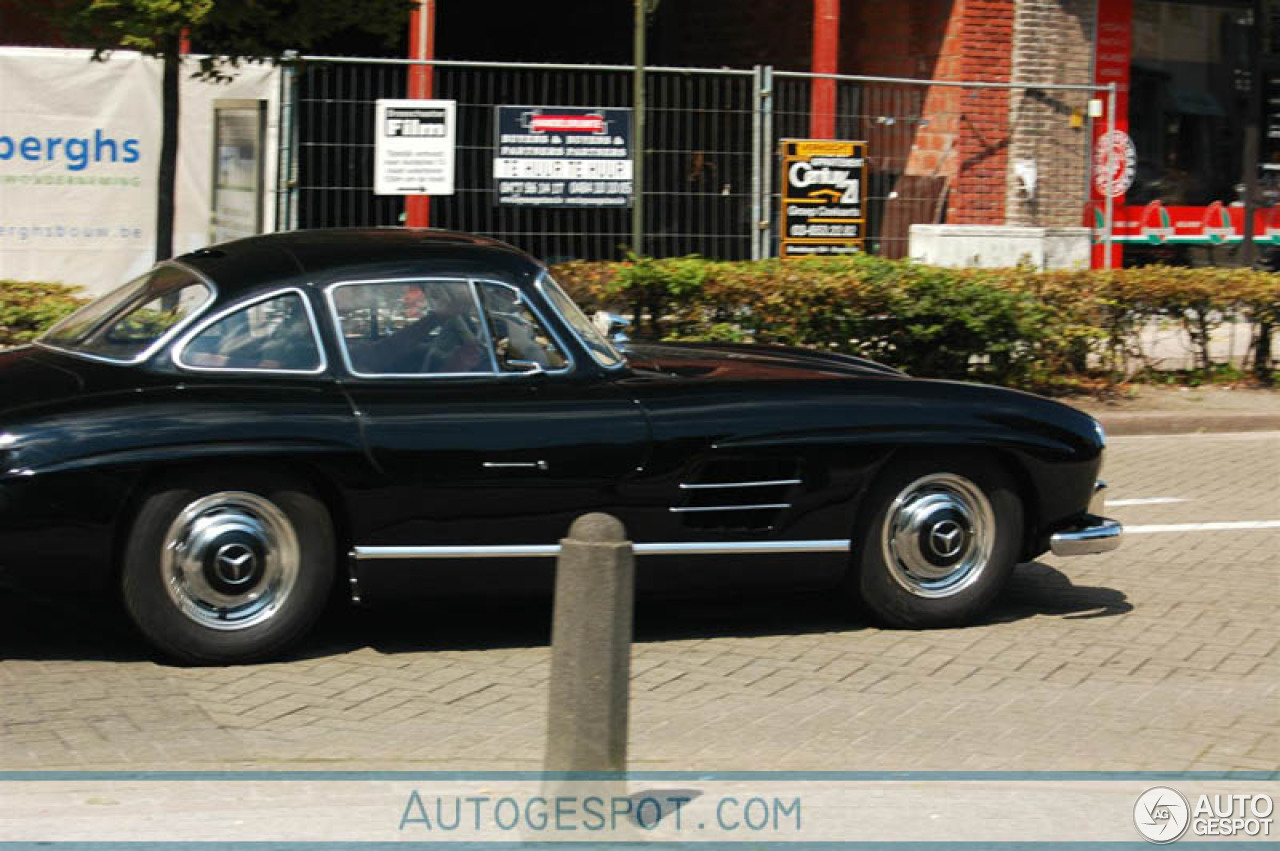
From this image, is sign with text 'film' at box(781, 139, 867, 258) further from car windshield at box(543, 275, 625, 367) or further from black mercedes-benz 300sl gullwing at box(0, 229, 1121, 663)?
car windshield at box(543, 275, 625, 367)

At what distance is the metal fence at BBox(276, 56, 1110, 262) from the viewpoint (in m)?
12.3

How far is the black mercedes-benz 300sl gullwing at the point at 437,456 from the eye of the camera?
5414 mm

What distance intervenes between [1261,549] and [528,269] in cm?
414

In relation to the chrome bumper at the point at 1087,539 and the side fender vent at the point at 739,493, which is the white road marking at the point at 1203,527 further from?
the side fender vent at the point at 739,493

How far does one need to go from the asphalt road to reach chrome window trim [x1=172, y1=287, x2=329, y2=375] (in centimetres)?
92

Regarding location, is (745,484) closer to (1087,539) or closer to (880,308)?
(1087,539)

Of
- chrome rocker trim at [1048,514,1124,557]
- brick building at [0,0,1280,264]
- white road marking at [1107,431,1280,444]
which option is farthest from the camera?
brick building at [0,0,1280,264]

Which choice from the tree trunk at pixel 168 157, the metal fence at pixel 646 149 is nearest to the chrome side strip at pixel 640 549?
the tree trunk at pixel 168 157

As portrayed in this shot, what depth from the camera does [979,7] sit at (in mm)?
17109

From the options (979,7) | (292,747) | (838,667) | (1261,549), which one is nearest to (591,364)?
(838,667)

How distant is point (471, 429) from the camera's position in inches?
224

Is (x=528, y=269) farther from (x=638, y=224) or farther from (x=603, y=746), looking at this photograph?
(x=638, y=224)

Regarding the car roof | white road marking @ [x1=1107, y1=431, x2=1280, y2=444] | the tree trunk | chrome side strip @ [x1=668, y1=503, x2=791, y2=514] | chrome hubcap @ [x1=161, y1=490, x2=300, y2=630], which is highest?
the tree trunk

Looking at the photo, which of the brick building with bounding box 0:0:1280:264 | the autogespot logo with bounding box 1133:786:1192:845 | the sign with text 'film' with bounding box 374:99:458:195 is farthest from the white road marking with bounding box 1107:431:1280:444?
the autogespot logo with bounding box 1133:786:1192:845
